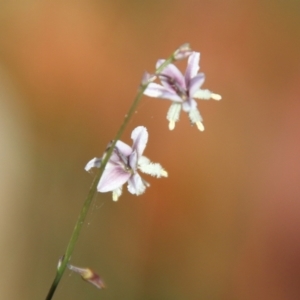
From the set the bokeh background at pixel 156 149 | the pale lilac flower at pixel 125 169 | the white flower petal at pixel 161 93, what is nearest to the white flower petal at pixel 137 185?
the pale lilac flower at pixel 125 169

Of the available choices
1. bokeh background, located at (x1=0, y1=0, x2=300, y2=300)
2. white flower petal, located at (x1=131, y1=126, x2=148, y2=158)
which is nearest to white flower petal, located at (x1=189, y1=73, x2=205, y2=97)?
white flower petal, located at (x1=131, y1=126, x2=148, y2=158)

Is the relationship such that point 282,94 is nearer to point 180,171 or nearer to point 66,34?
point 180,171

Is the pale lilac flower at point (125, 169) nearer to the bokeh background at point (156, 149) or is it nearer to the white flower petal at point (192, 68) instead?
the white flower petal at point (192, 68)

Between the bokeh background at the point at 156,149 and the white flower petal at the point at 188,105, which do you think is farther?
the bokeh background at the point at 156,149

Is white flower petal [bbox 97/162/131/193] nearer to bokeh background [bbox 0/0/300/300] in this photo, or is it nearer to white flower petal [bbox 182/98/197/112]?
white flower petal [bbox 182/98/197/112]

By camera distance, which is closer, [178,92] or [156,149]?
[178,92]

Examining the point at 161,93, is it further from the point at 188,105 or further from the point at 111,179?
the point at 111,179

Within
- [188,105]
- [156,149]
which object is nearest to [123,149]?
[188,105]
